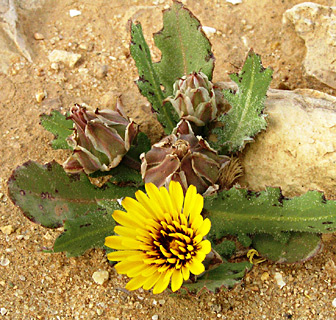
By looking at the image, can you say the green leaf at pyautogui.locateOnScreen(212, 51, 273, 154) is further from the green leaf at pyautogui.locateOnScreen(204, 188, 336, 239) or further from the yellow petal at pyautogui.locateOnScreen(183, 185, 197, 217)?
the yellow petal at pyautogui.locateOnScreen(183, 185, 197, 217)

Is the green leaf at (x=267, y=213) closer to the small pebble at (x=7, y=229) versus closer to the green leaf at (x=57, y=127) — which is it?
the green leaf at (x=57, y=127)

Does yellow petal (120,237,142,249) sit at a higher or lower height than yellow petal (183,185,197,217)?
lower

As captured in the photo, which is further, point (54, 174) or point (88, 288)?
point (54, 174)

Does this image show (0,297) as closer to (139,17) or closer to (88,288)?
(88,288)

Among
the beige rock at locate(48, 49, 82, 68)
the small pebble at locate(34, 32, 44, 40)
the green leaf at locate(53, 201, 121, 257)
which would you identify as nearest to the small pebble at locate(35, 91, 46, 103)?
the beige rock at locate(48, 49, 82, 68)

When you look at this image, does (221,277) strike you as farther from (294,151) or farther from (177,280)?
(294,151)

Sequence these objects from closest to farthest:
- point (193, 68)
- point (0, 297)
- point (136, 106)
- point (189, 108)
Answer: point (0, 297), point (189, 108), point (193, 68), point (136, 106)


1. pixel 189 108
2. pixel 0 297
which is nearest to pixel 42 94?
pixel 189 108
